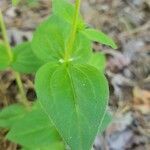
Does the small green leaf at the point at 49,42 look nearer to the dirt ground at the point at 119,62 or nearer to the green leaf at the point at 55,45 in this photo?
the green leaf at the point at 55,45

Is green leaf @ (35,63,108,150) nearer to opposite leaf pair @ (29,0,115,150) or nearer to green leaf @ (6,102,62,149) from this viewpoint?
opposite leaf pair @ (29,0,115,150)

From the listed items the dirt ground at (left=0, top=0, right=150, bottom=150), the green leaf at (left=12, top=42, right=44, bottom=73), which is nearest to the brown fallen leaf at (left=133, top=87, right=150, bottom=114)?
Result: the dirt ground at (left=0, top=0, right=150, bottom=150)

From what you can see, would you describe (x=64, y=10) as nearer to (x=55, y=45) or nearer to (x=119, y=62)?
(x=55, y=45)

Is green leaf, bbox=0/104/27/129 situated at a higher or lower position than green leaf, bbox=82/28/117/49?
lower

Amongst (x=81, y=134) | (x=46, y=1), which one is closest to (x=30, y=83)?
(x=46, y=1)

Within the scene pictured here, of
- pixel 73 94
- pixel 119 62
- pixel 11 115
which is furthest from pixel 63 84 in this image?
pixel 119 62

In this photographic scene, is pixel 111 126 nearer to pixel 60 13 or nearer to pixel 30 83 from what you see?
pixel 30 83

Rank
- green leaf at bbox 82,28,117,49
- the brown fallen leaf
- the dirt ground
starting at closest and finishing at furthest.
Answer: green leaf at bbox 82,28,117,49 < the dirt ground < the brown fallen leaf

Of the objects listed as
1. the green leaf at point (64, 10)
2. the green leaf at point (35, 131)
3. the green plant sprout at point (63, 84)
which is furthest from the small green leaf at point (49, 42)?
the green leaf at point (35, 131)
